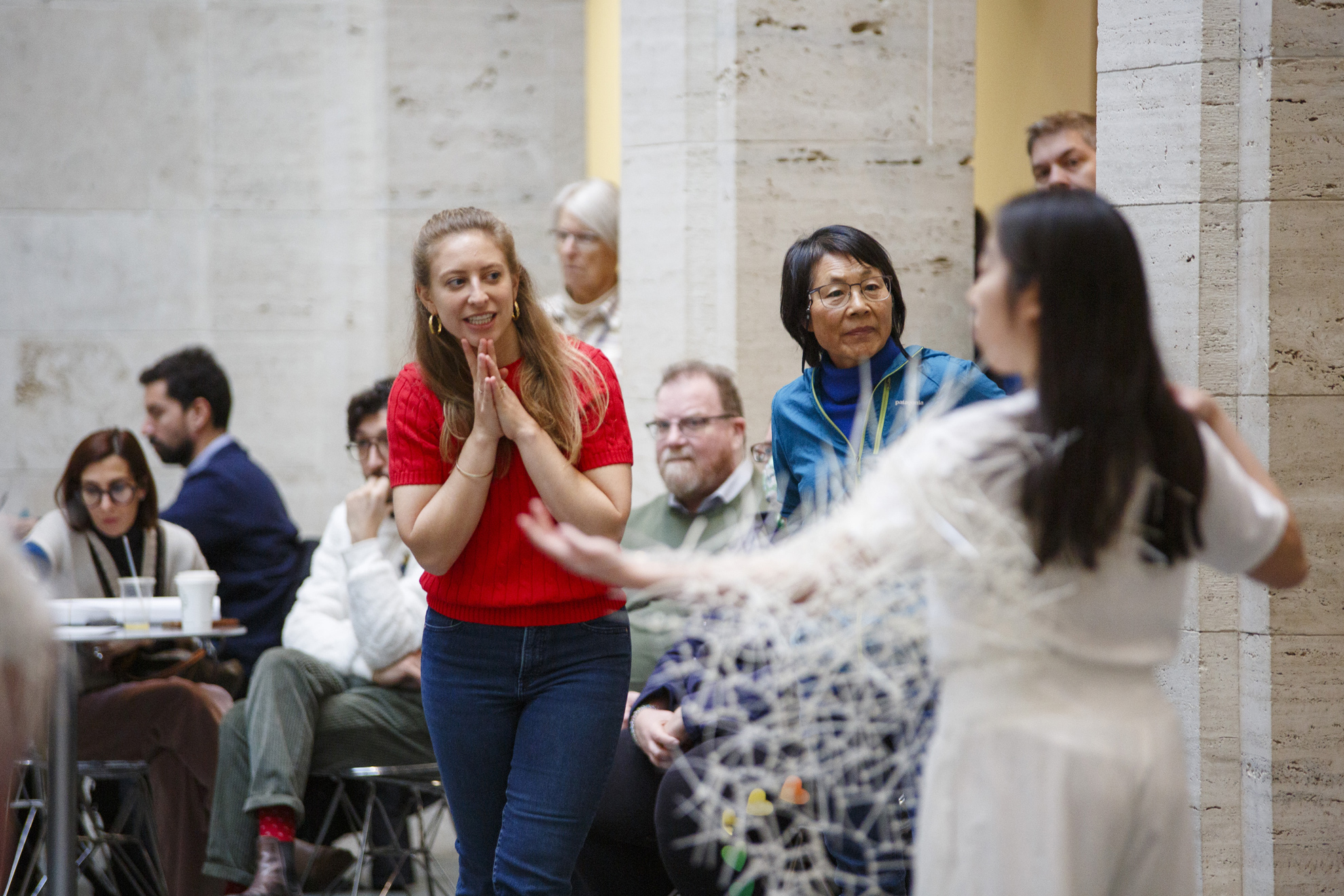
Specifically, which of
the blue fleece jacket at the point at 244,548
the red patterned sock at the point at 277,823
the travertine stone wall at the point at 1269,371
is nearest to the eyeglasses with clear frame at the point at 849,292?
the travertine stone wall at the point at 1269,371

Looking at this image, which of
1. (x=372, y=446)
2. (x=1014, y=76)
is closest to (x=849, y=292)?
(x=372, y=446)

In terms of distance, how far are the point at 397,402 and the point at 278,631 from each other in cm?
229

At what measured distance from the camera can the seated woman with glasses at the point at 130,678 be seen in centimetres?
403

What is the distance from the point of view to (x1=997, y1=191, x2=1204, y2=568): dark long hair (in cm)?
150

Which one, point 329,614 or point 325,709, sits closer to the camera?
point 325,709

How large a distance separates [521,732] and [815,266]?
1.10 metres

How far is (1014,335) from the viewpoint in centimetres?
156

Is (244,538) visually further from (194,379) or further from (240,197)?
(240,197)

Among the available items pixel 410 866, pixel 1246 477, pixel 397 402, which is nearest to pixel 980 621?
pixel 1246 477

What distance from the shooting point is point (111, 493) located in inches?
163

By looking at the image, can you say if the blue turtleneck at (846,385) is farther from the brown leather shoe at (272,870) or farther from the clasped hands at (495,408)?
the brown leather shoe at (272,870)

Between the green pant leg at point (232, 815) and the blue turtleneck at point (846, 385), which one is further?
the green pant leg at point (232, 815)

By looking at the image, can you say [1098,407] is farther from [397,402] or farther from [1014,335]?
[397,402]

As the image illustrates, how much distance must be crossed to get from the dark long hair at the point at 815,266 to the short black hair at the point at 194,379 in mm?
2790
